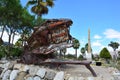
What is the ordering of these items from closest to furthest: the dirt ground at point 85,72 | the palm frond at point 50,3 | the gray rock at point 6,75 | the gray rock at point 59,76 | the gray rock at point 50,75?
1. the gray rock at point 59,76
2. the gray rock at point 50,75
3. the dirt ground at point 85,72
4. the gray rock at point 6,75
5. the palm frond at point 50,3

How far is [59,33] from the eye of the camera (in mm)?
12516

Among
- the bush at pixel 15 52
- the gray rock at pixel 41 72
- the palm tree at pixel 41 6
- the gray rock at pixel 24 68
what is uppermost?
the palm tree at pixel 41 6

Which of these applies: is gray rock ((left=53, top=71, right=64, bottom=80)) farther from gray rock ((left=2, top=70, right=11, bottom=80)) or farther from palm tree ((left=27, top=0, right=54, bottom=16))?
palm tree ((left=27, top=0, right=54, bottom=16))

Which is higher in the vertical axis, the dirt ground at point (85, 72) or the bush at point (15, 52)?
the bush at point (15, 52)

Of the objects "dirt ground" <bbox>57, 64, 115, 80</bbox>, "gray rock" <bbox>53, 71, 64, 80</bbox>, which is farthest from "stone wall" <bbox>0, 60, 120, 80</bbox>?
"dirt ground" <bbox>57, 64, 115, 80</bbox>

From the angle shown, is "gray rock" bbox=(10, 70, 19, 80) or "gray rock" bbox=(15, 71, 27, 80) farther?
"gray rock" bbox=(10, 70, 19, 80)

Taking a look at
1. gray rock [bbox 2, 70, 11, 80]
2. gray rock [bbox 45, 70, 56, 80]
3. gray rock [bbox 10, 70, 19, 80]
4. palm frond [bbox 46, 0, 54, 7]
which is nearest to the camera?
gray rock [bbox 45, 70, 56, 80]

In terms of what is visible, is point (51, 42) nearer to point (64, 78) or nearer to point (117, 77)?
point (64, 78)

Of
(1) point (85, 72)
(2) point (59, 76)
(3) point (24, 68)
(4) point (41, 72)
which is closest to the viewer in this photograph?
(2) point (59, 76)

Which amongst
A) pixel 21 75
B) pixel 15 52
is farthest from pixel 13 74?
pixel 15 52

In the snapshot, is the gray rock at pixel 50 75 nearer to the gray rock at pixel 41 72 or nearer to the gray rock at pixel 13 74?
the gray rock at pixel 41 72

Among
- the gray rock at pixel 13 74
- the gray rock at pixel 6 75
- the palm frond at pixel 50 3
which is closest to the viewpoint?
the gray rock at pixel 13 74

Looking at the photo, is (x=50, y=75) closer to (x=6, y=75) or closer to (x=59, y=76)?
(x=59, y=76)

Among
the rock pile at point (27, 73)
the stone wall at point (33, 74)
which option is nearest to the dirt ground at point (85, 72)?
the stone wall at point (33, 74)
